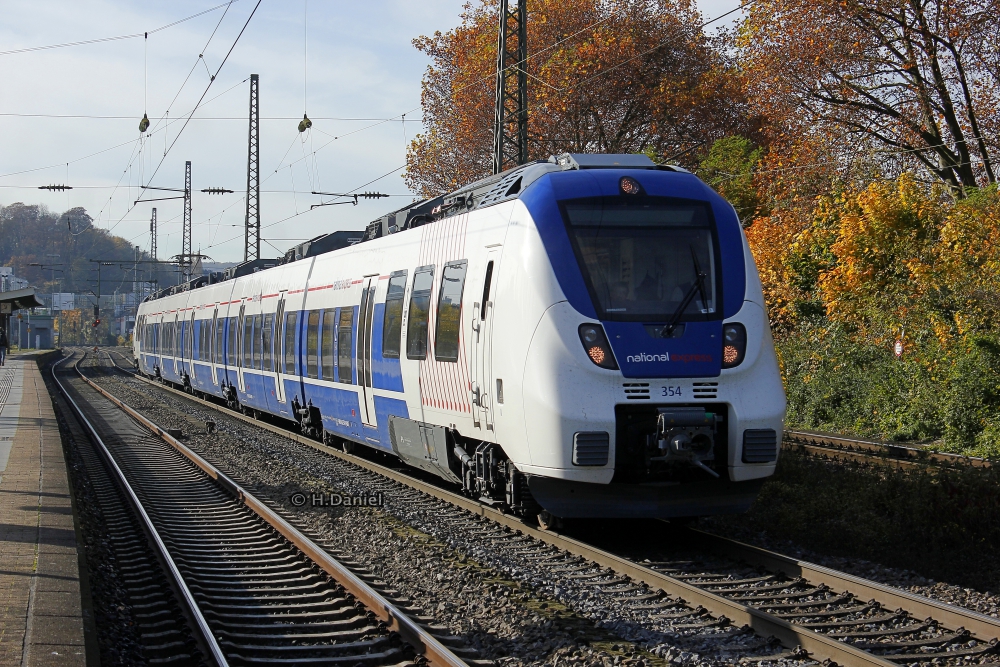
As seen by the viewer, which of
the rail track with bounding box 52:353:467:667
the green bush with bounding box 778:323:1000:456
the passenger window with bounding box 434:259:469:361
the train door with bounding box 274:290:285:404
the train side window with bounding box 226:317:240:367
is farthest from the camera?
the train side window with bounding box 226:317:240:367

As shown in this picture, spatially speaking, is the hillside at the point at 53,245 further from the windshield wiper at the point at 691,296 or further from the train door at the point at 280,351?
the windshield wiper at the point at 691,296

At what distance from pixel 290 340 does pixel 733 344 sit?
37.0 ft

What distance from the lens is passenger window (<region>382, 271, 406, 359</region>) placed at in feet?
40.1

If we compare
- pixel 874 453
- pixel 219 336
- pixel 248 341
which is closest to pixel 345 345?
pixel 874 453

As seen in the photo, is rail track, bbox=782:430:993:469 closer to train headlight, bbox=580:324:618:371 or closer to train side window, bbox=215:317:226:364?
train headlight, bbox=580:324:618:371

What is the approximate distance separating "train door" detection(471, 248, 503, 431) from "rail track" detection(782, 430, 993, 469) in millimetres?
5744

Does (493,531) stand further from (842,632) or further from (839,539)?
(842,632)

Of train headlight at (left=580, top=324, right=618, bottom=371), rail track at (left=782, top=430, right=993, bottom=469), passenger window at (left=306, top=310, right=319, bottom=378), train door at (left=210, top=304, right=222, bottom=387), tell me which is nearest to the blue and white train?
train headlight at (left=580, top=324, right=618, bottom=371)

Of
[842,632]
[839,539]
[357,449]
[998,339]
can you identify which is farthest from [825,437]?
[842,632]

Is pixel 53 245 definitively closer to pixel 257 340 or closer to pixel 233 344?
pixel 233 344

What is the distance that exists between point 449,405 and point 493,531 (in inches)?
54.3

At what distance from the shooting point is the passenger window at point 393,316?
12227 mm

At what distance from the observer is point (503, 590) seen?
7430 mm

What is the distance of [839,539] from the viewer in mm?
8992
